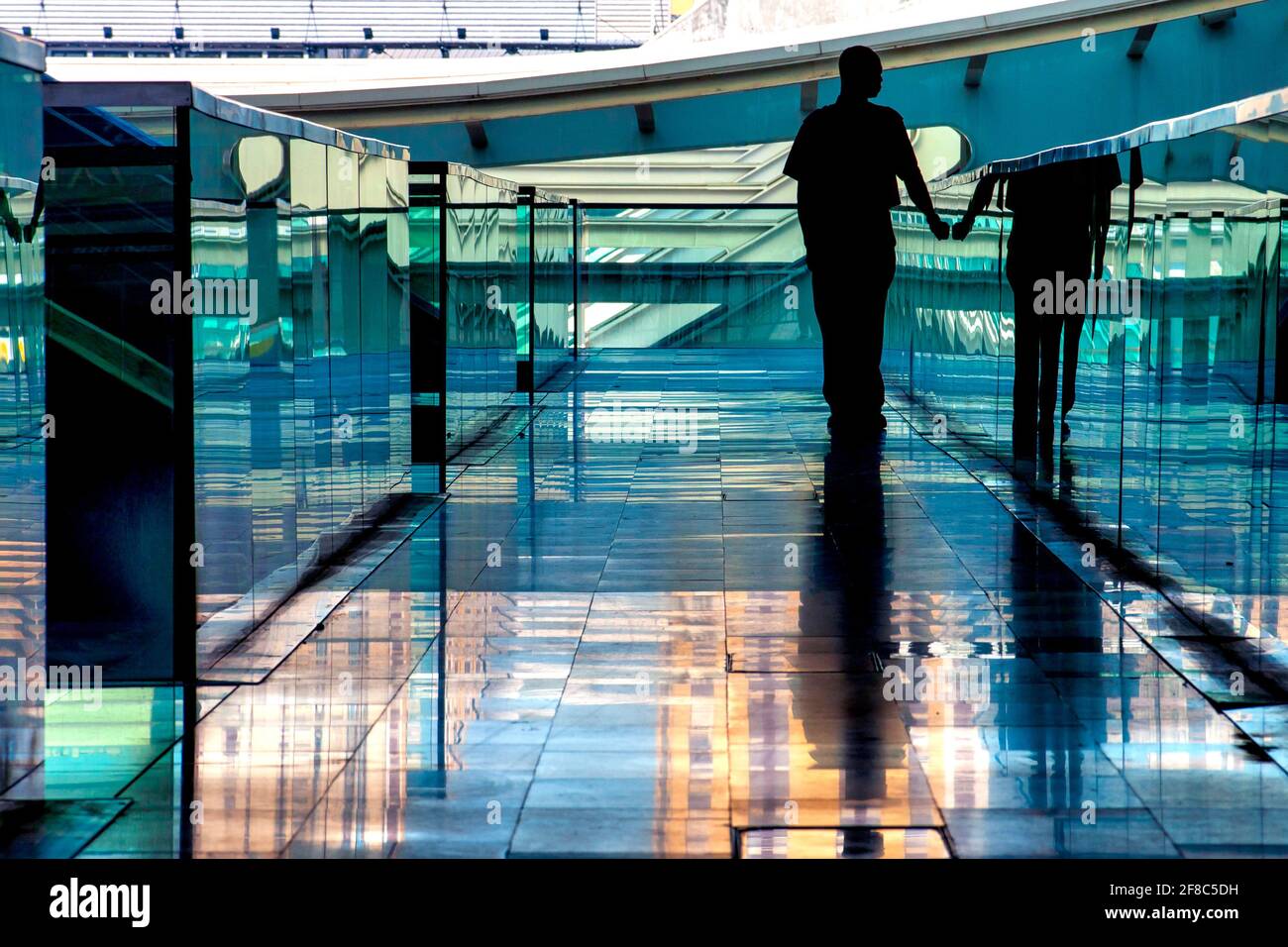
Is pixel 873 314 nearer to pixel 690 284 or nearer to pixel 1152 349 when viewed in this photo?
pixel 1152 349

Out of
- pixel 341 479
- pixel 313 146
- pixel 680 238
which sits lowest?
pixel 341 479

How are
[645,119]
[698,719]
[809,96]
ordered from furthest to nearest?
[645,119] < [809,96] < [698,719]

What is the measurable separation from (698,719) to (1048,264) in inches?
183

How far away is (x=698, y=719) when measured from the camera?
414 centimetres

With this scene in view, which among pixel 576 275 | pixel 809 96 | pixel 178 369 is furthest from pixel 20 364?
pixel 809 96

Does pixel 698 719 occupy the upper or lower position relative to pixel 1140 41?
lower

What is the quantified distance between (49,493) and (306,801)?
1405 mm

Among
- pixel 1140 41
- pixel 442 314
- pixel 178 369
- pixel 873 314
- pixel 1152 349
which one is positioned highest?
pixel 1140 41

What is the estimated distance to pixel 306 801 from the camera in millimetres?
3520

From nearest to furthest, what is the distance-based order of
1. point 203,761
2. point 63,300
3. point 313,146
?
point 203,761 → point 63,300 → point 313,146
